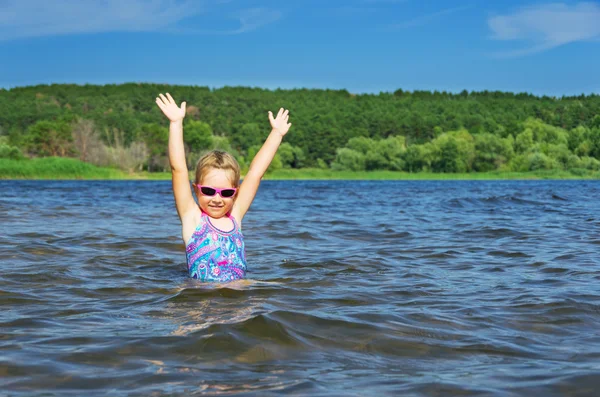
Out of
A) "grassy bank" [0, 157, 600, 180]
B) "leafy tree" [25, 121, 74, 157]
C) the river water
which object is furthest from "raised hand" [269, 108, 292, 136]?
"leafy tree" [25, 121, 74, 157]

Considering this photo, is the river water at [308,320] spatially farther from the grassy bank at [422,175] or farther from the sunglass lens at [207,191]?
the grassy bank at [422,175]

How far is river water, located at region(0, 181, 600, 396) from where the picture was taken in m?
3.27

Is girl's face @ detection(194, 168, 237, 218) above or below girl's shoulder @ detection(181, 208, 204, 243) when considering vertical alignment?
above

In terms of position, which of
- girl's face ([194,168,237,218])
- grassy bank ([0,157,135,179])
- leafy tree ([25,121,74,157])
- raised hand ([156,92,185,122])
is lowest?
girl's face ([194,168,237,218])

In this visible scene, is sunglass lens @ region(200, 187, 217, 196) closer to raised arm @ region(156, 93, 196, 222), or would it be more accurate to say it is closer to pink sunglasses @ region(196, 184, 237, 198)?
pink sunglasses @ region(196, 184, 237, 198)

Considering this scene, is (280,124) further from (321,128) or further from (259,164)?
(321,128)

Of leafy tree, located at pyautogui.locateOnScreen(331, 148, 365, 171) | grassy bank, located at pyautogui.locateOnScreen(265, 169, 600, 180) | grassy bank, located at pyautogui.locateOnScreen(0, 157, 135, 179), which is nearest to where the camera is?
grassy bank, located at pyautogui.locateOnScreen(0, 157, 135, 179)

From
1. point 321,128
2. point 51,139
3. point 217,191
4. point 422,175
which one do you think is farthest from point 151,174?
point 217,191

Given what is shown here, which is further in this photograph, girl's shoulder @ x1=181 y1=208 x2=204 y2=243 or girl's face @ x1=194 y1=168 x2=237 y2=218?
girl's shoulder @ x1=181 y1=208 x2=204 y2=243

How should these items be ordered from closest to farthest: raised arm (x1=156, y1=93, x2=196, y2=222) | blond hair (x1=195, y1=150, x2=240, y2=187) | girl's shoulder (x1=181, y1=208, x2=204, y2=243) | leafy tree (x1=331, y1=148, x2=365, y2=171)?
1. raised arm (x1=156, y1=93, x2=196, y2=222)
2. blond hair (x1=195, y1=150, x2=240, y2=187)
3. girl's shoulder (x1=181, y1=208, x2=204, y2=243)
4. leafy tree (x1=331, y1=148, x2=365, y2=171)

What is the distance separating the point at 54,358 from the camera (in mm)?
3578

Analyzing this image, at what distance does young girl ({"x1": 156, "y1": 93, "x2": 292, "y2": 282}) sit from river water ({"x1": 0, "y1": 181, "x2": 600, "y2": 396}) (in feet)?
1.10

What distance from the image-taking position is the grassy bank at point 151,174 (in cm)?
5444

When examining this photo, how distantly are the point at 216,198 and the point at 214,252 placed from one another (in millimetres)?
543
